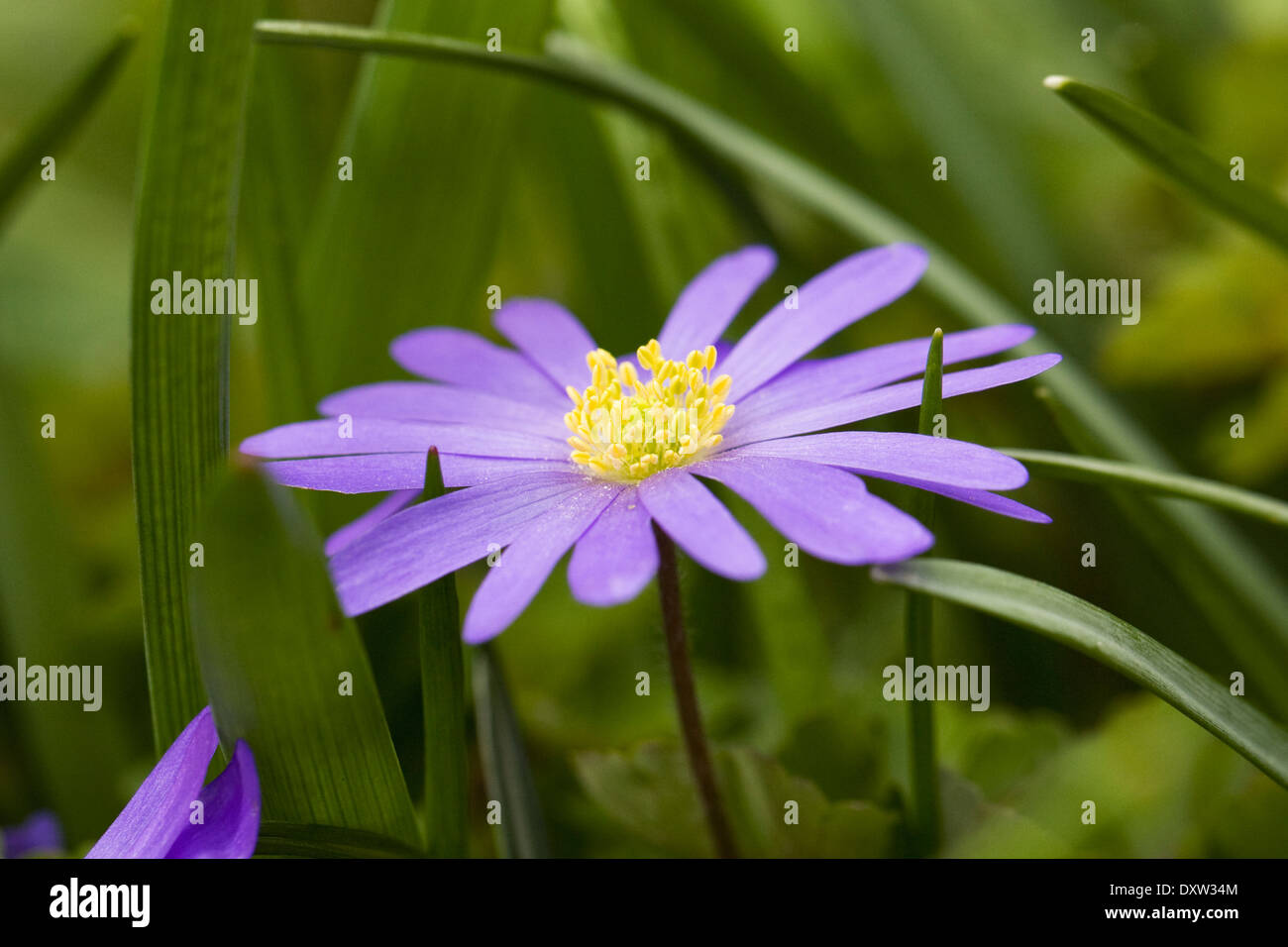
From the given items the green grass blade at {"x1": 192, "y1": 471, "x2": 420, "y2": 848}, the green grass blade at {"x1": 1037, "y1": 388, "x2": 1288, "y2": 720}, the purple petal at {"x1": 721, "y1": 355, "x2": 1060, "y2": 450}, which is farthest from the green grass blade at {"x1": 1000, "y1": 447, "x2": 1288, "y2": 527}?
the green grass blade at {"x1": 192, "y1": 471, "x2": 420, "y2": 848}

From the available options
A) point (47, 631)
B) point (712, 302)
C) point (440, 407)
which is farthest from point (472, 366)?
point (47, 631)

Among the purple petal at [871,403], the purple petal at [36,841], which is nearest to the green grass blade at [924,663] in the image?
the purple petal at [871,403]

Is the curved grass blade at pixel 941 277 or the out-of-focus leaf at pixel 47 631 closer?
the curved grass blade at pixel 941 277

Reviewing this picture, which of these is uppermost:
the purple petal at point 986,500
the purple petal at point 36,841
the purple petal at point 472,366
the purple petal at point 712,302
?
the purple petal at point 712,302

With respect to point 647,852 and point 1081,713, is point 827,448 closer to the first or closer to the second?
point 647,852

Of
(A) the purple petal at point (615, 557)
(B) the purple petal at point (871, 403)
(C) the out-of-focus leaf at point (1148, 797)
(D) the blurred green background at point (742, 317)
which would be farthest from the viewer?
(D) the blurred green background at point (742, 317)

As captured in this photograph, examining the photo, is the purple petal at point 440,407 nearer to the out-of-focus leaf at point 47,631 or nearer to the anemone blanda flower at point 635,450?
the anemone blanda flower at point 635,450

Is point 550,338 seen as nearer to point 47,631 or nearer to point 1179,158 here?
point 1179,158

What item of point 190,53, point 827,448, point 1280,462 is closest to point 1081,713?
point 1280,462
